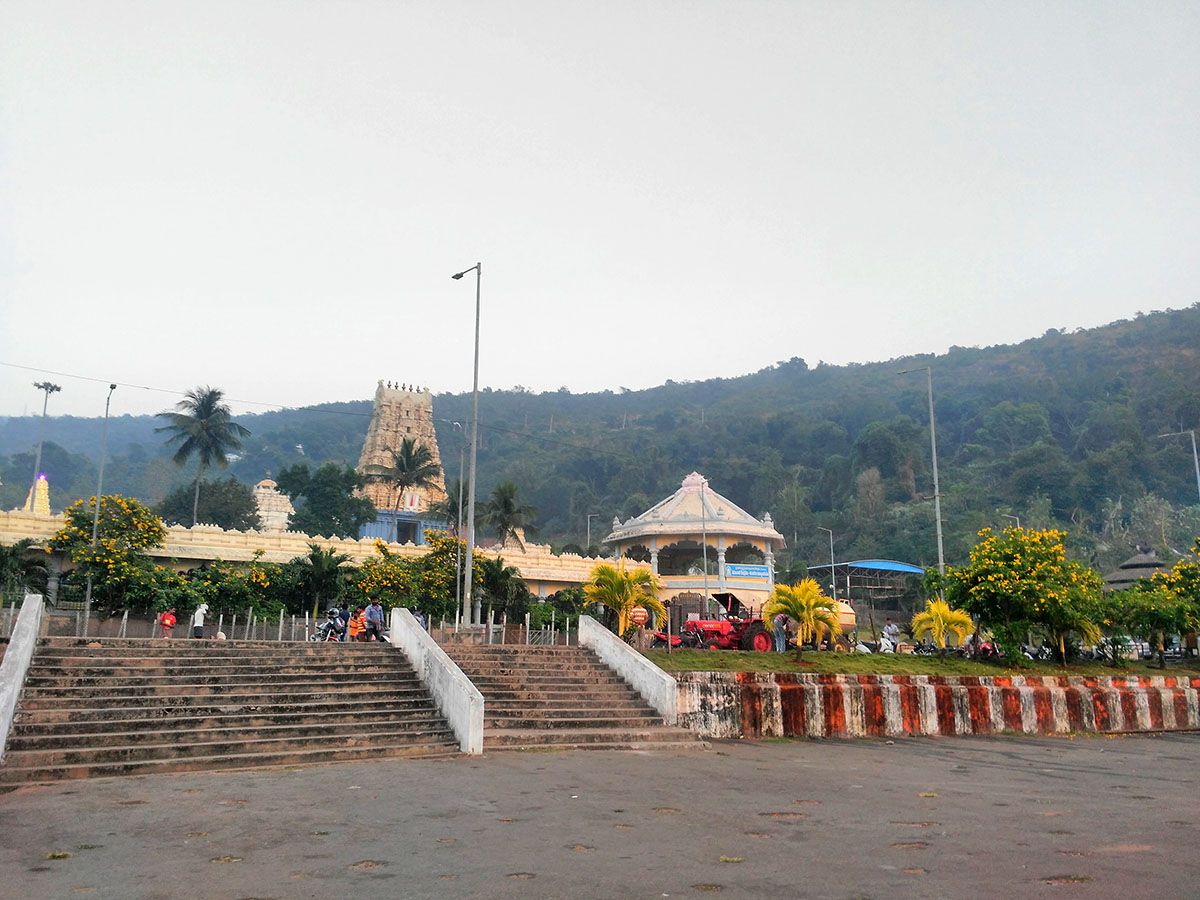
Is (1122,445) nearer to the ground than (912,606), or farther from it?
farther from it

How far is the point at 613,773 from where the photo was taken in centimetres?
1235

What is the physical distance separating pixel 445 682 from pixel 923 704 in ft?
34.0

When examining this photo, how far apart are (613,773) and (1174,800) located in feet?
21.7

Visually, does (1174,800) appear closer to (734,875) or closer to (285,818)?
(734,875)

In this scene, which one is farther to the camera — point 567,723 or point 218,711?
point 567,723

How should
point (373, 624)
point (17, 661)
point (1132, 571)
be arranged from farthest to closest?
point (1132, 571), point (373, 624), point (17, 661)

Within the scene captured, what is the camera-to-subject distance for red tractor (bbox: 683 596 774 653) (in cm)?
2436

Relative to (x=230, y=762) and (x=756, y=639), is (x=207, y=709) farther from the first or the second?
(x=756, y=639)

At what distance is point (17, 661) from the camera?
42.6ft

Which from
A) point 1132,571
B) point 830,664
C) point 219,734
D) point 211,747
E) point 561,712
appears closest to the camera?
point 211,747

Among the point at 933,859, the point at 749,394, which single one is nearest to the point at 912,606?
the point at 933,859

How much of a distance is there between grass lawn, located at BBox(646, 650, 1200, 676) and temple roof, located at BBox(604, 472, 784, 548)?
18823 millimetres

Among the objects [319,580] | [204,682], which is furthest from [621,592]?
[319,580]

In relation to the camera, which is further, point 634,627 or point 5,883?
point 634,627
